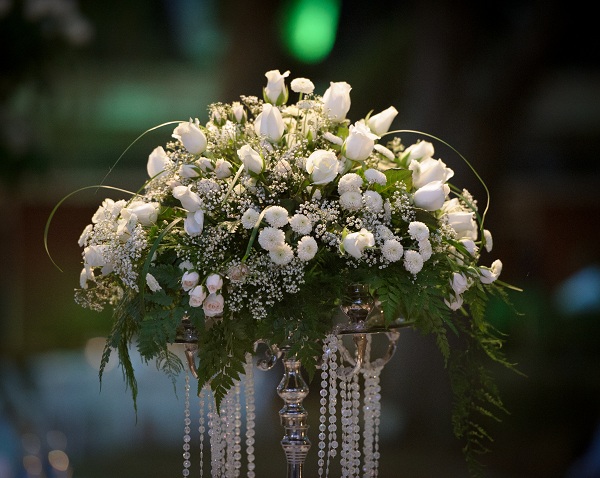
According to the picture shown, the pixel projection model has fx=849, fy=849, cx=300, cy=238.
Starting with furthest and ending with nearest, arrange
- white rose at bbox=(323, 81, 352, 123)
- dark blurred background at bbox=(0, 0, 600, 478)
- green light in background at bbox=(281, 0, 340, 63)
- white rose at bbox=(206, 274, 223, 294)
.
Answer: green light in background at bbox=(281, 0, 340, 63) < dark blurred background at bbox=(0, 0, 600, 478) < white rose at bbox=(323, 81, 352, 123) < white rose at bbox=(206, 274, 223, 294)

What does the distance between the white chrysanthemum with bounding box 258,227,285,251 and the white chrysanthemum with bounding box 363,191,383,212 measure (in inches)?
6.9

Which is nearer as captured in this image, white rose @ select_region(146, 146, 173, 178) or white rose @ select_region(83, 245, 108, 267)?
white rose @ select_region(83, 245, 108, 267)

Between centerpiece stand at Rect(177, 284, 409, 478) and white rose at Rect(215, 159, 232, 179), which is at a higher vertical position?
white rose at Rect(215, 159, 232, 179)

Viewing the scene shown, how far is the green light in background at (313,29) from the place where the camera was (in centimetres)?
601

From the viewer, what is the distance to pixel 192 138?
5.13 feet

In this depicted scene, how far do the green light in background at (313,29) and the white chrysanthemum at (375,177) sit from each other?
4.54 meters

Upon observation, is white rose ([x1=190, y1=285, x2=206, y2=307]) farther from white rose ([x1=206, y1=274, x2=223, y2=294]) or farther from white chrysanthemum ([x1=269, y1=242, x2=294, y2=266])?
white chrysanthemum ([x1=269, y1=242, x2=294, y2=266])

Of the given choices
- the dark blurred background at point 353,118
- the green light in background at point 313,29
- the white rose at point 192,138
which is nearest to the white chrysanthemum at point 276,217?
the white rose at point 192,138

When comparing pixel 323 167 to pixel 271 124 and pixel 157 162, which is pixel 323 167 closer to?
pixel 271 124

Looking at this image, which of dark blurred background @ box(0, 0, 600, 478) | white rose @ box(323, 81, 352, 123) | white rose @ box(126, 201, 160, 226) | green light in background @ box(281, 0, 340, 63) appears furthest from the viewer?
green light in background @ box(281, 0, 340, 63)

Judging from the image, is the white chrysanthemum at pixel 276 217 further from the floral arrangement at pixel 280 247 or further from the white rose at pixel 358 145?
the white rose at pixel 358 145

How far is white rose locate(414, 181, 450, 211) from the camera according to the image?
1.54 m

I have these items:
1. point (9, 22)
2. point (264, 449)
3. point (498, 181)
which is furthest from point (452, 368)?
point (264, 449)

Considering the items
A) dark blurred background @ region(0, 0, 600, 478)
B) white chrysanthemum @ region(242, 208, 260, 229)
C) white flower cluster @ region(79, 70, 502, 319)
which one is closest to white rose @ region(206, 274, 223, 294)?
white flower cluster @ region(79, 70, 502, 319)
